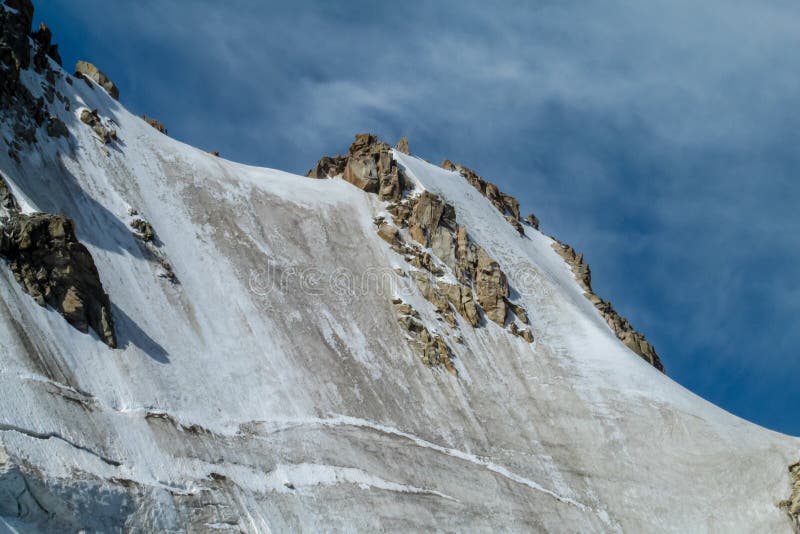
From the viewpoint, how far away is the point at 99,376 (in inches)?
1330

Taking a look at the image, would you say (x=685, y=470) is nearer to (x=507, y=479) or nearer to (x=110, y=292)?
(x=507, y=479)

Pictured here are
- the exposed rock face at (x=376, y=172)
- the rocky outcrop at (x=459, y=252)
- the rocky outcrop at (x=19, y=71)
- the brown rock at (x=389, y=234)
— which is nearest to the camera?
the rocky outcrop at (x=19, y=71)

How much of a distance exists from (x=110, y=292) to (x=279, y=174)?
27455mm

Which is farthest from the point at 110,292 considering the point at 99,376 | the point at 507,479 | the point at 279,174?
the point at 279,174

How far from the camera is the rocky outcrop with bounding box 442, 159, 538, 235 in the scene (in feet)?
261

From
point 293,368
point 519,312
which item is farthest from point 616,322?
point 293,368

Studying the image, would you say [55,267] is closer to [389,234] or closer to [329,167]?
[389,234]

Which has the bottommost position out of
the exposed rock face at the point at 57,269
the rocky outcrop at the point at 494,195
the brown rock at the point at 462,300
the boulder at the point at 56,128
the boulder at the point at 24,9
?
the exposed rock face at the point at 57,269

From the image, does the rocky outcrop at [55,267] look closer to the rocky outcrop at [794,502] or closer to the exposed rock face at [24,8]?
the exposed rock face at [24,8]

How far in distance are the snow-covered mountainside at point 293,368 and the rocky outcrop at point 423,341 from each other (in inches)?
5.5

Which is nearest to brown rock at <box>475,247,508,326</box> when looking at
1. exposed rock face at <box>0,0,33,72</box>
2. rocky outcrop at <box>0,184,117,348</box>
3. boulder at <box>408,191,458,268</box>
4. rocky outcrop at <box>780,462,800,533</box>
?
boulder at <box>408,191,458,268</box>

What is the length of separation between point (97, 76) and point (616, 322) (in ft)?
146

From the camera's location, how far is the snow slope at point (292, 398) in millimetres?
30859

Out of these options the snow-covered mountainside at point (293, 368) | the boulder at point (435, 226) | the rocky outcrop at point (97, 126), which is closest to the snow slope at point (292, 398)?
the snow-covered mountainside at point (293, 368)
